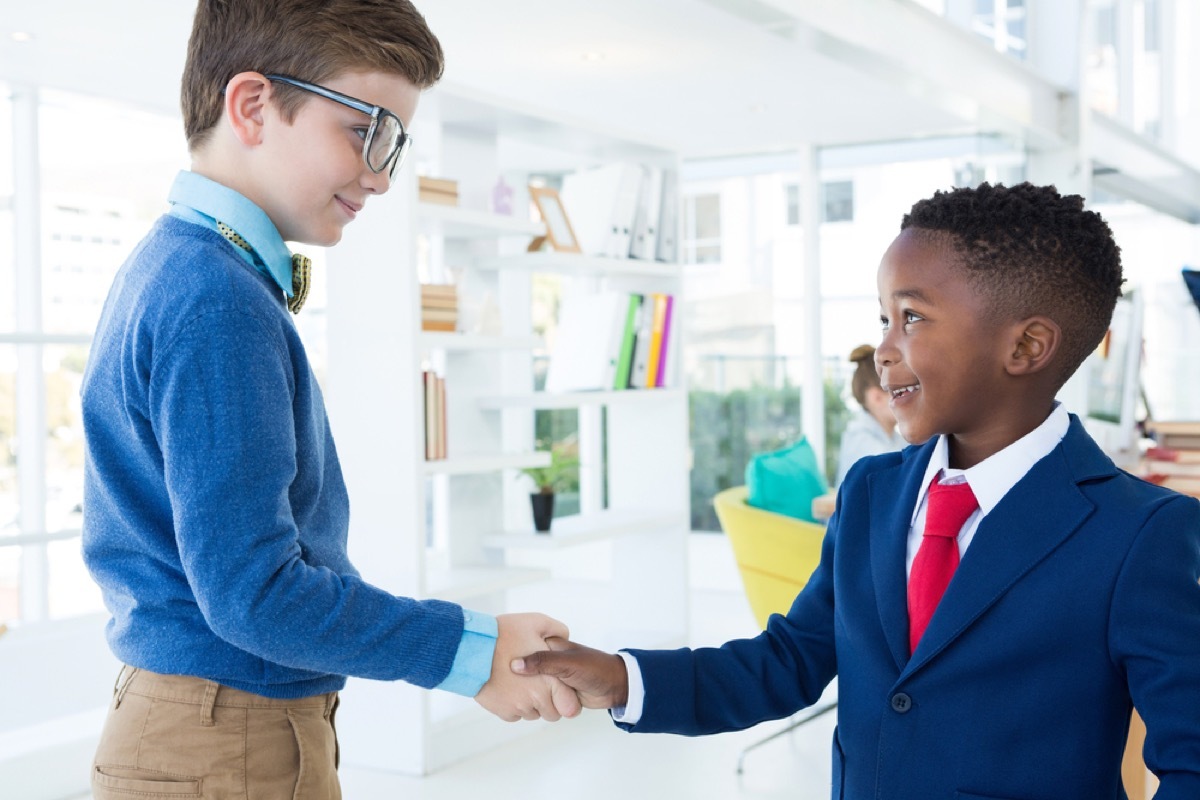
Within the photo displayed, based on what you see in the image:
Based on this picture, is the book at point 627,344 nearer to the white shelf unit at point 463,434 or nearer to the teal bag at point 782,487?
the white shelf unit at point 463,434

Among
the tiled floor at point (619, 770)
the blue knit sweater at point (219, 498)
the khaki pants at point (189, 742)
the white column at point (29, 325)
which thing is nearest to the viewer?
the blue knit sweater at point (219, 498)

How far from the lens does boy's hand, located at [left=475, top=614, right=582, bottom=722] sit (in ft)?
4.67

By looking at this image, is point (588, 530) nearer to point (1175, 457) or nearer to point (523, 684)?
point (1175, 457)

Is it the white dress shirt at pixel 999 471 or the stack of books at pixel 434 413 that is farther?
the stack of books at pixel 434 413

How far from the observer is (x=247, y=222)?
50.4 inches

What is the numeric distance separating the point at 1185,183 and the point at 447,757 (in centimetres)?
818

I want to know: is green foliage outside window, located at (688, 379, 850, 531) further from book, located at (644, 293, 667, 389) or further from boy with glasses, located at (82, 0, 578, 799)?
boy with glasses, located at (82, 0, 578, 799)

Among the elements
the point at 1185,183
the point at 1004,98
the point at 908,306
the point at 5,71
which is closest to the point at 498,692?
the point at 908,306

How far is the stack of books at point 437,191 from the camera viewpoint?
3.82 m

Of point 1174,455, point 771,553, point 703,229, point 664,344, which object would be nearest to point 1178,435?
point 1174,455

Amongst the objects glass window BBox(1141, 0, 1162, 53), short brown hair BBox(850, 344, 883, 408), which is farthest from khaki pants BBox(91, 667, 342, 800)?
glass window BBox(1141, 0, 1162, 53)

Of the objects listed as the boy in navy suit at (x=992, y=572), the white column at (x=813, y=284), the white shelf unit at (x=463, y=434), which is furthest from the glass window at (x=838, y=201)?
the boy in navy suit at (x=992, y=572)

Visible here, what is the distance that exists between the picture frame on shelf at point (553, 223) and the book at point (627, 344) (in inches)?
13.8

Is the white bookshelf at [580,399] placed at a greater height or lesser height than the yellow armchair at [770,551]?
greater
